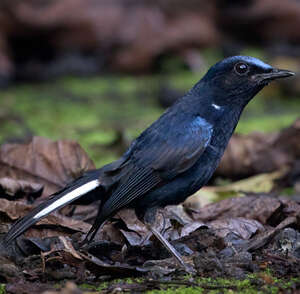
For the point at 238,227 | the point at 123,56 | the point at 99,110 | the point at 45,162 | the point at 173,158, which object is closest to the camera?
the point at 173,158

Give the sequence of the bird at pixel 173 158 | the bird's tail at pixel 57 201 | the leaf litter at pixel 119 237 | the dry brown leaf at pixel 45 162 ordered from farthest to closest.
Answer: the dry brown leaf at pixel 45 162 → the bird at pixel 173 158 → the bird's tail at pixel 57 201 → the leaf litter at pixel 119 237

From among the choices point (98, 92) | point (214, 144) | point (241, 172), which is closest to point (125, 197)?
point (214, 144)

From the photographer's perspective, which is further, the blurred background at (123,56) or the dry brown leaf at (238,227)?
the blurred background at (123,56)

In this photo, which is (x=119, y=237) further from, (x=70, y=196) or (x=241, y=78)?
(x=241, y=78)

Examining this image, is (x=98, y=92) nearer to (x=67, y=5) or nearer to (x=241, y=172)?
(x=67, y=5)

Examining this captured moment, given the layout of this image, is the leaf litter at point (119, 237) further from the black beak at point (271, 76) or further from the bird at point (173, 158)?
the black beak at point (271, 76)

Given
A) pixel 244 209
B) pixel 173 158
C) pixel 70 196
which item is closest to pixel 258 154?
pixel 244 209

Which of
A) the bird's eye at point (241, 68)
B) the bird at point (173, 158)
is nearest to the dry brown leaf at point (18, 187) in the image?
the bird at point (173, 158)
